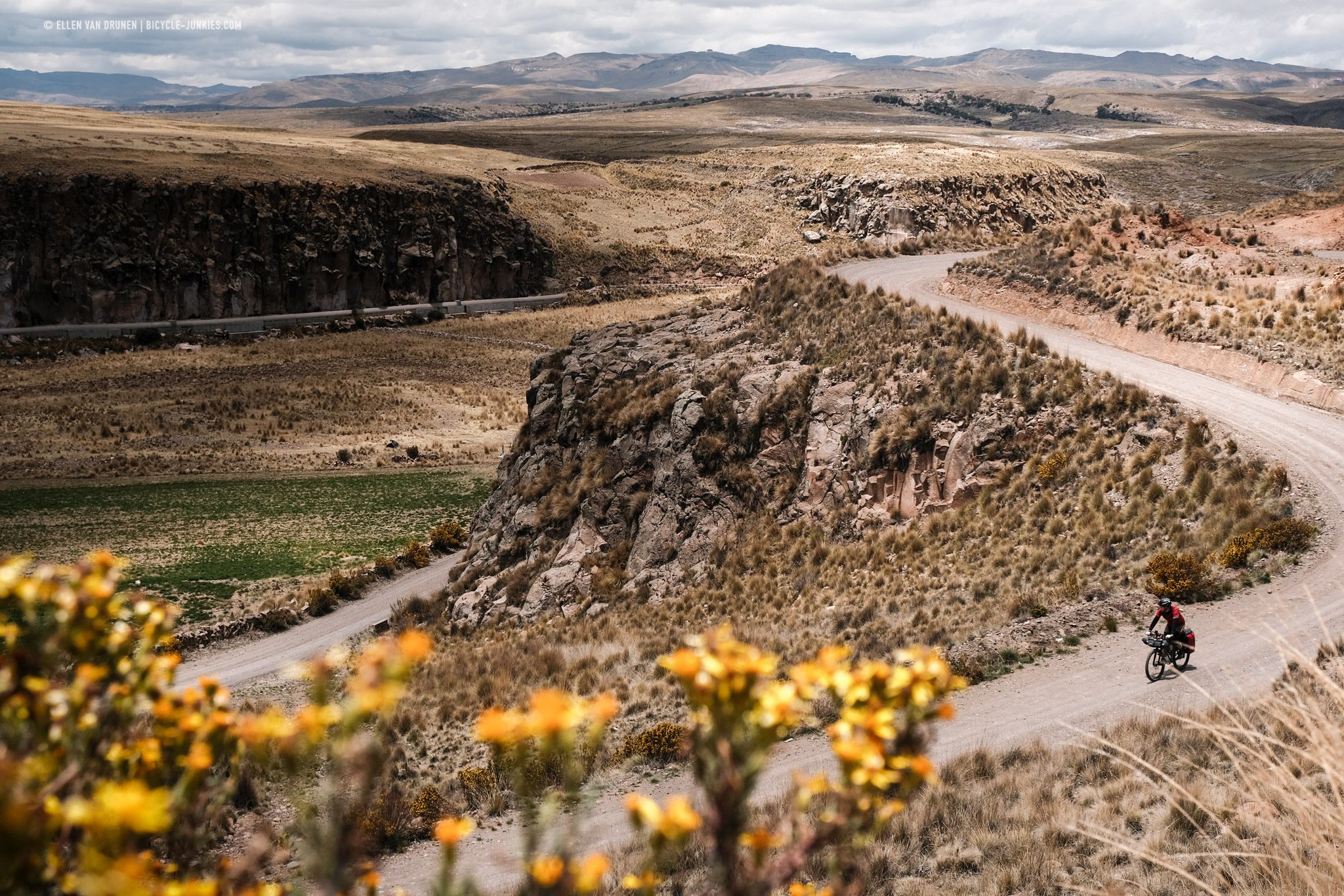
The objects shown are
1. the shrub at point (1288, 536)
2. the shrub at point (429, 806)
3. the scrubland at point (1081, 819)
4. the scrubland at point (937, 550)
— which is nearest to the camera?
Result: the scrubland at point (1081, 819)

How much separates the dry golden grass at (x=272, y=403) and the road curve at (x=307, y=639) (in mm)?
17614

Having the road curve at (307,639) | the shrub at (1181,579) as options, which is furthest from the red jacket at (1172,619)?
the road curve at (307,639)

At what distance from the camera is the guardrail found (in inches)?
3066

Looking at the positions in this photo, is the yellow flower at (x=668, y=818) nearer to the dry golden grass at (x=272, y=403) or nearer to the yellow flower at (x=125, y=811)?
the yellow flower at (x=125, y=811)

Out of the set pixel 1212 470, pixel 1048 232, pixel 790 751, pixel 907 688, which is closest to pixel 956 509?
pixel 1212 470

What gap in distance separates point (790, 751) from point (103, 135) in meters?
113

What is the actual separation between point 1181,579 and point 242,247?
89.3 m

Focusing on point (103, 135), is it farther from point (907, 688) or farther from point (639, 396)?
point (907, 688)

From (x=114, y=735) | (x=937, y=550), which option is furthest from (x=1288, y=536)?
(x=114, y=735)

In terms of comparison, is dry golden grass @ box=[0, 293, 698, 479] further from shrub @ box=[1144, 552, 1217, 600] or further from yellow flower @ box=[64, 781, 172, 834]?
yellow flower @ box=[64, 781, 172, 834]

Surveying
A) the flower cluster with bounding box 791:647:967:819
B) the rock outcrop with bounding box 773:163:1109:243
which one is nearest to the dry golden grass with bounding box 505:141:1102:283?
the rock outcrop with bounding box 773:163:1109:243

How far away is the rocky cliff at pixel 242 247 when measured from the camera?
78938mm

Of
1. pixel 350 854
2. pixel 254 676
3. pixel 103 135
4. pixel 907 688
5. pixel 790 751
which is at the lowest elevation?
pixel 254 676

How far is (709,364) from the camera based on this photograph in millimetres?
30172
